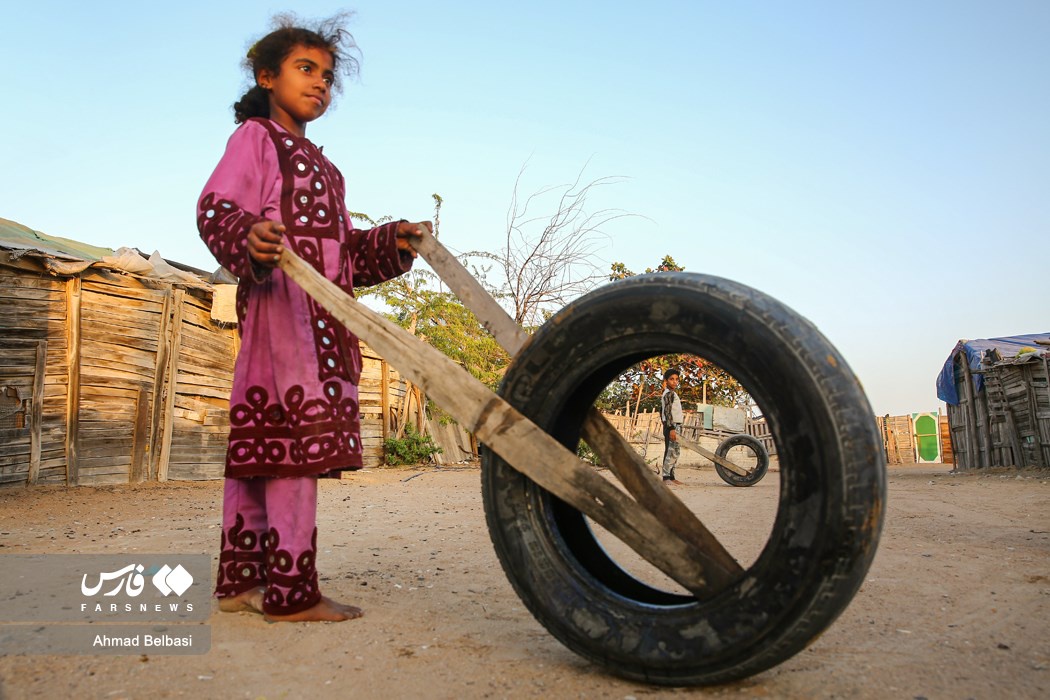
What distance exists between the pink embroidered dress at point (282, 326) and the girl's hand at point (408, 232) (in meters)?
0.03

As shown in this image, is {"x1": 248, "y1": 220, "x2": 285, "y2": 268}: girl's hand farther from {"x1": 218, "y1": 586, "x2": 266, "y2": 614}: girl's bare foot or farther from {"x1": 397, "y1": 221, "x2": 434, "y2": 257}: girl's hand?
{"x1": 218, "y1": 586, "x2": 266, "y2": 614}: girl's bare foot

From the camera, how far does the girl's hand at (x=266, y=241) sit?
234 cm

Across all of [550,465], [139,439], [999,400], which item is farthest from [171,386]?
[999,400]

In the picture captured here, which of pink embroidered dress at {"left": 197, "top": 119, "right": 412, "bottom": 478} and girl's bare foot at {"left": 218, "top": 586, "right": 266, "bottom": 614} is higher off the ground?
pink embroidered dress at {"left": 197, "top": 119, "right": 412, "bottom": 478}

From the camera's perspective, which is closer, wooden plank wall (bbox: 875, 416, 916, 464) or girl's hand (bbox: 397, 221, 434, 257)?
girl's hand (bbox: 397, 221, 434, 257)

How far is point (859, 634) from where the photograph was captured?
2.29 metres

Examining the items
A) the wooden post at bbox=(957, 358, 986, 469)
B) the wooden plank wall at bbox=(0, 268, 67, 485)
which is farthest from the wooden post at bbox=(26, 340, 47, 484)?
the wooden post at bbox=(957, 358, 986, 469)

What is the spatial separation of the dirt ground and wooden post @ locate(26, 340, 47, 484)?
3.44 metres

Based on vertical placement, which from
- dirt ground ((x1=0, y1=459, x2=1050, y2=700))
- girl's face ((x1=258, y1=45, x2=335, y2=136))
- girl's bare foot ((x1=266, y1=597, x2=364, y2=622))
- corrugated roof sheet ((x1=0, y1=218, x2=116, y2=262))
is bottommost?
dirt ground ((x1=0, y1=459, x2=1050, y2=700))

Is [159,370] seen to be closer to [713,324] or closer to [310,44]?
[310,44]

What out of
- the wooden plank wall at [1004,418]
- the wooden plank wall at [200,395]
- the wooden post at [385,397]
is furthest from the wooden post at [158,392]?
the wooden plank wall at [1004,418]

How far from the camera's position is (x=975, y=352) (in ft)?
49.1

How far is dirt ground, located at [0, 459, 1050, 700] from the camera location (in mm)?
1771

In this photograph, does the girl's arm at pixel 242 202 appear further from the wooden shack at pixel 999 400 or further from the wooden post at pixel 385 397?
the wooden shack at pixel 999 400
